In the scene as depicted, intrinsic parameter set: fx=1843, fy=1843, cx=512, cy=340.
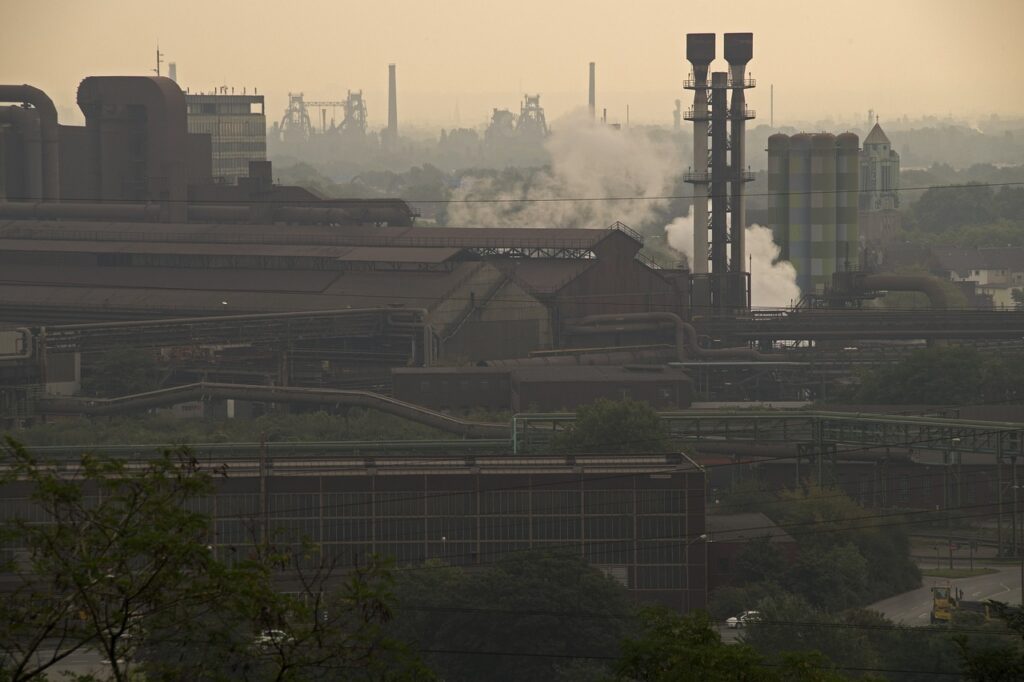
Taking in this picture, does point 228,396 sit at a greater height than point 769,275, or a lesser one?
lesser

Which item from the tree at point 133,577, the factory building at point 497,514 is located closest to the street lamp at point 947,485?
the factory building at point 497,514

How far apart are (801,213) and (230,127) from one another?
114ft

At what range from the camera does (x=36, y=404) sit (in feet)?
129

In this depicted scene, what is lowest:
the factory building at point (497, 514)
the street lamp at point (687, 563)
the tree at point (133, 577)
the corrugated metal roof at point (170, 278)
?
the street lamp at point (687, 563)

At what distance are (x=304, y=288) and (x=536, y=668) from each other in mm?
30140

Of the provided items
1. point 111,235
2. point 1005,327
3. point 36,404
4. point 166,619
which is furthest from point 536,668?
point 111,235

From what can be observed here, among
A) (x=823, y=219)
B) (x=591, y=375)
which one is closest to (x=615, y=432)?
(x=591, y=375)

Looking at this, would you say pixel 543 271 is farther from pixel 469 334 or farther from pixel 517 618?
pixel 517 618

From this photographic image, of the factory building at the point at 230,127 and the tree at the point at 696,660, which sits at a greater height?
the factory building at the point at 230,127

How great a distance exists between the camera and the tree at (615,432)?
31.9 metres

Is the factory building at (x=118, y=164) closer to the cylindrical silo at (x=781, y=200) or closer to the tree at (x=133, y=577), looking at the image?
the cylindrical silo at (x=781, y=200)

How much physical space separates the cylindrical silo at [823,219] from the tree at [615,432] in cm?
3365

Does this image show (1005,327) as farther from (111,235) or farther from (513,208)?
(513,208)

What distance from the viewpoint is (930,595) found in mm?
27047
